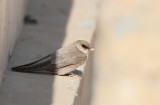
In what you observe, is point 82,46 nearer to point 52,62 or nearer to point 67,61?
point 67,61

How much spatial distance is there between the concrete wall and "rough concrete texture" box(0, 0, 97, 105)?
14 centimetres

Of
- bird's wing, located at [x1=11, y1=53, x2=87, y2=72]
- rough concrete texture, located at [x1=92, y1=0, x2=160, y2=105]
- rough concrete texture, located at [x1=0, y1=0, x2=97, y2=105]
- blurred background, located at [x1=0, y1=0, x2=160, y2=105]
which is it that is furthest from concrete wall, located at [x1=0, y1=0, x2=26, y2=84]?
rough concrete texture, located at [x1=92, y1=0, x2=160, y2=105]

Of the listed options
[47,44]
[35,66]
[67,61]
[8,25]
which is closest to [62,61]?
[67,61]

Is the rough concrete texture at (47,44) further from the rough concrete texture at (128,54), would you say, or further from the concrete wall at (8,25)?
the rough concrete texture at (128,54)


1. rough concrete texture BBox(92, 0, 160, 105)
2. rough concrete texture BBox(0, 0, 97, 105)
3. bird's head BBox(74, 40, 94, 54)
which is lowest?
rough concrete texture BBox(92, 0, 160, 105)

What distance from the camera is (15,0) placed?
731 centimetres

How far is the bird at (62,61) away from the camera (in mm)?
6332

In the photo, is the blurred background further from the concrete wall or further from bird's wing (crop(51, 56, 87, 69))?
bird's wing (crop(51, 56, 87, 69))

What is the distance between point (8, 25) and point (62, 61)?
2.36 ft

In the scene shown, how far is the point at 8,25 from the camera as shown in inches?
258

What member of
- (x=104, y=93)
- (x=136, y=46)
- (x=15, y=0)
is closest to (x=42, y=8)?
(x=15, y=0)

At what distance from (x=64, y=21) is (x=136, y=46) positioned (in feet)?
13.8

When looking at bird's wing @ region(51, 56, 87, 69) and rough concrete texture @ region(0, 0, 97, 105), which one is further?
bird's wing @ region(51, 56, 87, 69)

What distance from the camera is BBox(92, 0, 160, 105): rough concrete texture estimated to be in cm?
1191
